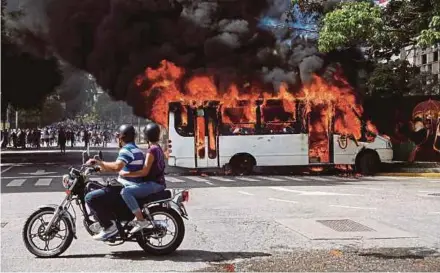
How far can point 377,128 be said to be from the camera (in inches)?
894

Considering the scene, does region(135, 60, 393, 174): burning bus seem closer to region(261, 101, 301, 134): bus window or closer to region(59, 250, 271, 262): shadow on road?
region(261, 101, 301, 134): bus window

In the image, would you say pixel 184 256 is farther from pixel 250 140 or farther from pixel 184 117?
pixel 184 117

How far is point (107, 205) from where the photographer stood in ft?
21.4

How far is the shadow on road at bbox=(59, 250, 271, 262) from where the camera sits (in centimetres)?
648

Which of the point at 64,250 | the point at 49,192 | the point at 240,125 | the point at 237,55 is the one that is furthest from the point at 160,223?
the point at 237,55

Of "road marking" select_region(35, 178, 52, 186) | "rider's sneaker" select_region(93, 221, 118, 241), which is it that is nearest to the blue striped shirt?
"rider's sneaker" select_region(93, 221, 118, 241)

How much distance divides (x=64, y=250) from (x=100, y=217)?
0.57m

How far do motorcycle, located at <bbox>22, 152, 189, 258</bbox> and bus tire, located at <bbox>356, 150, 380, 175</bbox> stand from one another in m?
14.5

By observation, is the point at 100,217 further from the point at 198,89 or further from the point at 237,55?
the point at 237,55

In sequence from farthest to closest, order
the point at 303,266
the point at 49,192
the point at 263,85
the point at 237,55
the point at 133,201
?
the point at 237,55, the point at 263,85, the point at 49,192, the point at 133,201, the point at 303,266

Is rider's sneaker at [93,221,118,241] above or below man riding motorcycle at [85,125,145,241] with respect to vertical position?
below

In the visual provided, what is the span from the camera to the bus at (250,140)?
779 inches

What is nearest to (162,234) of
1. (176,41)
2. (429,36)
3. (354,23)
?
(429,36)

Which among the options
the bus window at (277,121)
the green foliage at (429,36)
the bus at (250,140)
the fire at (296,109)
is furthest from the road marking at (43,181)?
the green foliage at (429,36)
